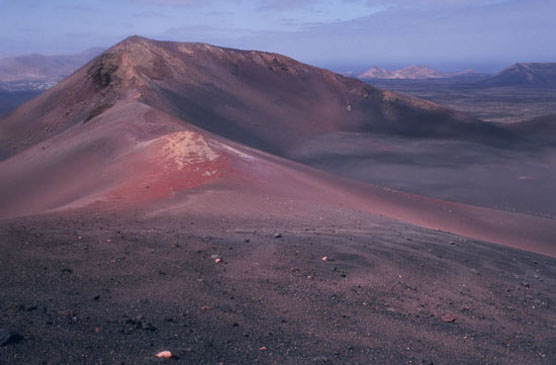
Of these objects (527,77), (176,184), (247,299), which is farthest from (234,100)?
(527,77)

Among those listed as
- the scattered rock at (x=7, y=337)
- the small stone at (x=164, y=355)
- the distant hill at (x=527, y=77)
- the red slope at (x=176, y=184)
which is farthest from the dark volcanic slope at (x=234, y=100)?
the distant hill at (x=527, y=77)

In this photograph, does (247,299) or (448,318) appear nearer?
(247,299)

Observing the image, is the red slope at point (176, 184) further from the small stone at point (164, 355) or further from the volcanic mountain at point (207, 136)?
Answer: the small stone at point (164, 355)

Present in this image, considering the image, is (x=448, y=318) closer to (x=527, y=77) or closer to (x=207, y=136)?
(x=207, y=136)

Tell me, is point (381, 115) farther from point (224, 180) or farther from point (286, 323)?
point (286, 323)

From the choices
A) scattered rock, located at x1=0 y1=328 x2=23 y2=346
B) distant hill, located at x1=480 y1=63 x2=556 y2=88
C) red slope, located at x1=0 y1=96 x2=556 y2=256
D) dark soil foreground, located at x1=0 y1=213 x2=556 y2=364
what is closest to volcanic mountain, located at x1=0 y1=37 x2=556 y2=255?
red slope, located at x1=0 y1=96 x2=556 y2=256

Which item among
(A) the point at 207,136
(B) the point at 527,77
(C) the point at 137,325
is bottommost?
(C) the point at 137,325
